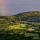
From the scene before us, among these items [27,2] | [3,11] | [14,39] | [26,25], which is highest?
[27,2]

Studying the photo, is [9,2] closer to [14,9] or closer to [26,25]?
[14,9]

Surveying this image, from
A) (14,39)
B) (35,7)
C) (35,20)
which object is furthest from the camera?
(35,7)

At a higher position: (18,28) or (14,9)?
(14,9)

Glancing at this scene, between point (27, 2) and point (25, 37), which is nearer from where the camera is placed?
point (25, 37)

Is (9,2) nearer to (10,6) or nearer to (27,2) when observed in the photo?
(10,6)

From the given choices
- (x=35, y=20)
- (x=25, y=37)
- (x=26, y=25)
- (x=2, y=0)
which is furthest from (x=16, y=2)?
(x=25, y=37)

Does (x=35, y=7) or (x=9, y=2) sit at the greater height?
(x=9, y=2)

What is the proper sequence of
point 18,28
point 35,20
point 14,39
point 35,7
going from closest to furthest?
point 14,39, point 18,28, point 35,20, point 35,7

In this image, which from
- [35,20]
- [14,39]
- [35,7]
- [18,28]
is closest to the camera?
[14,39]

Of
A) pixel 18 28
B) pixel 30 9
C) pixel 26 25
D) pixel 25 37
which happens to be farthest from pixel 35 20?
pixel 30 9
